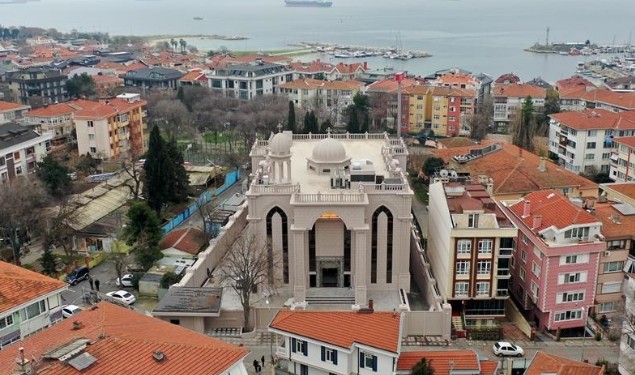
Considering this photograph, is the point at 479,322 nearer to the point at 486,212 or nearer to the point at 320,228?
the point at 486,212

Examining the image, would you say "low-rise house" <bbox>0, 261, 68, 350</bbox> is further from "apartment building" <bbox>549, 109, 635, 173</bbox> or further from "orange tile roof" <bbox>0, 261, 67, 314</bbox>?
"apartment building" <bbox>549, 109, 635, 173</bbox>

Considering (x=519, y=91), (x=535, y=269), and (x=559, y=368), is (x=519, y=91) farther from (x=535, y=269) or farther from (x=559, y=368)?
(x=559, y=368)

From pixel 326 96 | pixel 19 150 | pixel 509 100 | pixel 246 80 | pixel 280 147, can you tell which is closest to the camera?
pixel 280 147

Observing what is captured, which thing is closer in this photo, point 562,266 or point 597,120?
point 562,266

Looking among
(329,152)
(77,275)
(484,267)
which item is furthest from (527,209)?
(77,275)

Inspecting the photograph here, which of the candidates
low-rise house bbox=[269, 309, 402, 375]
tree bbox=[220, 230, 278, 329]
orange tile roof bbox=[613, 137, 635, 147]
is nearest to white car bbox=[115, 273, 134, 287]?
tree bbox=[220, 230, 278, 329]

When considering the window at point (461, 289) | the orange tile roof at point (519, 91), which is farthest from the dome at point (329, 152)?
the orange tile roof at point (519, 91)
